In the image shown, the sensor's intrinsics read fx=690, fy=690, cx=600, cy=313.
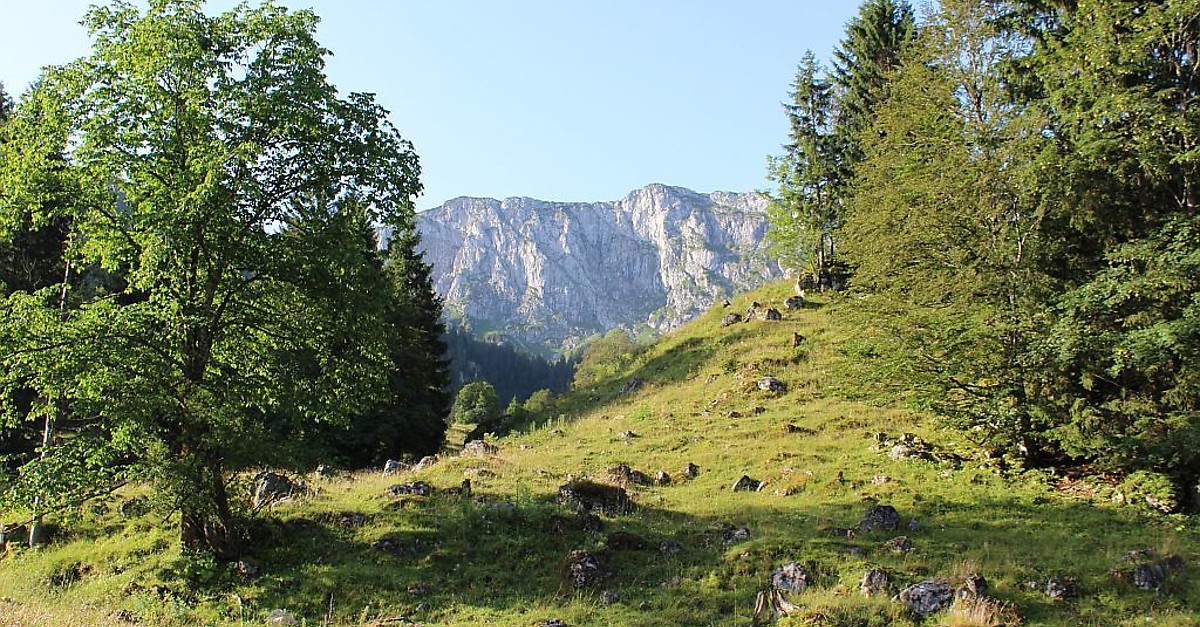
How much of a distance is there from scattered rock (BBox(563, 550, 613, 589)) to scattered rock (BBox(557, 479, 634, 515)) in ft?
9.72

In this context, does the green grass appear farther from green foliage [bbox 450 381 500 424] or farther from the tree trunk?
green foliage [bbox 450 381 500 424]

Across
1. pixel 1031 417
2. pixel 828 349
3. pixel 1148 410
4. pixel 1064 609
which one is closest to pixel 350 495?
pixel 1064 609

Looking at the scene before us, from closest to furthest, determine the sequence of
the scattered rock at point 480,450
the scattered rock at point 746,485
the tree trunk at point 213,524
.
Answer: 1. the tree trunk at point 213,524
2. the scattered rock at point 746,485
3. the scattered rock at point 480,450

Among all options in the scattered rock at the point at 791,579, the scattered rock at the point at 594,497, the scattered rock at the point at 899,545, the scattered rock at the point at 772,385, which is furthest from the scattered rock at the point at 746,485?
the scattered rock at the point at 772,385

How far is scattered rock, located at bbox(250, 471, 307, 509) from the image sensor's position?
1764 cm

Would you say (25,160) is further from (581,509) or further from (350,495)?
(581,509)

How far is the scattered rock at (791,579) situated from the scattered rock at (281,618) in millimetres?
8822

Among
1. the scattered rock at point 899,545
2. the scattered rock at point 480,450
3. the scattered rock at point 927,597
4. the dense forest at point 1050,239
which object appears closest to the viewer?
the scattered rock at point 927,597

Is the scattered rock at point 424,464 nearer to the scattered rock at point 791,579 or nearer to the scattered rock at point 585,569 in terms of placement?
the scattered rock at point 585,569

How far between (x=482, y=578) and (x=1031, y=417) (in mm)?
13884

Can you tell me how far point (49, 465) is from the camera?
43.1ft

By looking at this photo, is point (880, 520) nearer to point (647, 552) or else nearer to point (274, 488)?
point (647, 552)

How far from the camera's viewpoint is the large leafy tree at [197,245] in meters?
13.5

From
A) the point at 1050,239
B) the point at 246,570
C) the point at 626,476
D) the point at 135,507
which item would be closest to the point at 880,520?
the point at 626,476
